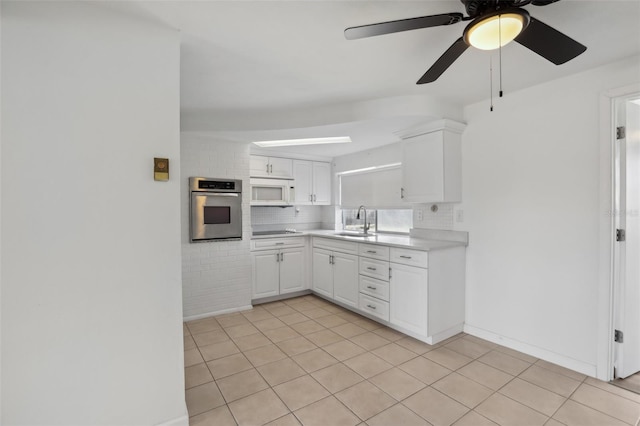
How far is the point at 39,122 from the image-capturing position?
1.48 metres

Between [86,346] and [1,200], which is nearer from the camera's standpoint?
[1,200]

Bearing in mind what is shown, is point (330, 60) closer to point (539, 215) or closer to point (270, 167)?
point (539, 215)

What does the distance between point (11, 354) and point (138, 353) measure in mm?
536

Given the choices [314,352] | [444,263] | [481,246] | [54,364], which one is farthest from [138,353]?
[481,246]

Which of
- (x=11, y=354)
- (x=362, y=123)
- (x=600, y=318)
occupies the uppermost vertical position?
(x=362, y=123)

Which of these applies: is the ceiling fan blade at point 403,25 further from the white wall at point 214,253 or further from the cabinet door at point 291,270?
the cabinet door at point 291,270

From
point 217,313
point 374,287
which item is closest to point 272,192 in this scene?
point 217,313

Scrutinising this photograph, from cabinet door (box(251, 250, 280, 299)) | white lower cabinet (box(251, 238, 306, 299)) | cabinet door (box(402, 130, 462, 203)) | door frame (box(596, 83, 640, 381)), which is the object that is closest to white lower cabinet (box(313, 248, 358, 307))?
white lower cabinet (box(251, 238, 306, 299))

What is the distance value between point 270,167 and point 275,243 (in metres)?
1.16

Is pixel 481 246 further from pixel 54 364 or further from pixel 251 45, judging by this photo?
pixel 54 364

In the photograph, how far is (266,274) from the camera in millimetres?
4102

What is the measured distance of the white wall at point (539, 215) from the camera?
7.65 feet

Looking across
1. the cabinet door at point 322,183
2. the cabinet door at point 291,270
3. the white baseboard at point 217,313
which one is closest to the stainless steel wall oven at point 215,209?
the cabinet door at point 291,270

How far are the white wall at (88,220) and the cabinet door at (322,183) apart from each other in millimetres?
3282
